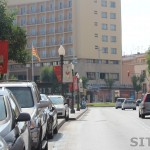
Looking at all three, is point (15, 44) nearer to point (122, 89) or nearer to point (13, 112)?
point (13, 112)

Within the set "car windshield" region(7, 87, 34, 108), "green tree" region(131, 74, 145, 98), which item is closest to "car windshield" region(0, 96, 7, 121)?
"car windshield" region(7, 87, 34, 108)

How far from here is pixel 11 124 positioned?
7004mm

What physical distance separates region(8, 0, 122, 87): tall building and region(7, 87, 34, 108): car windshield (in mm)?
103172

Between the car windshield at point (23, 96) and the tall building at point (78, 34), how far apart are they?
103m

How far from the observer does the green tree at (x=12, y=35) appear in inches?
1288

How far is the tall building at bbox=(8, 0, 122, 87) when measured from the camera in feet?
392

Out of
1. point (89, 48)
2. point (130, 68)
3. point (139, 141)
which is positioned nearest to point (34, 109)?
point (139, 141)

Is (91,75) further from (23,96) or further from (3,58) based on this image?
(23,96)

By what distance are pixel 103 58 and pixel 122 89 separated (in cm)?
1019

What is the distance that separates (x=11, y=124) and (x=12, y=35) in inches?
1158

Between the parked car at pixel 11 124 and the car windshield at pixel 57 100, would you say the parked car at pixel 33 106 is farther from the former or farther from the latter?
the car windshield at pixel 57 100

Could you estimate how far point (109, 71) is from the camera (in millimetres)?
125312

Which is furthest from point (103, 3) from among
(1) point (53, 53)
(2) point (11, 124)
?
(2) point (11, 124)

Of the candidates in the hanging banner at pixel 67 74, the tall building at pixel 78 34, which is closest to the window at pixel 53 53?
the tall building at pixel 78 34
